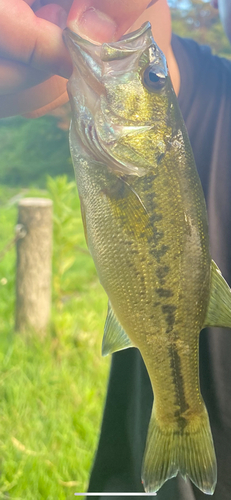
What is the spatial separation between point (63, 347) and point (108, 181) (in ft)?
4.09

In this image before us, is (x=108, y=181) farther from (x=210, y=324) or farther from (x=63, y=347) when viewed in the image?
(x=63, y=347)

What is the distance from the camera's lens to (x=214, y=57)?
0.88 m

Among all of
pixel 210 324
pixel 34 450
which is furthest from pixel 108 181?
pixel 34 450

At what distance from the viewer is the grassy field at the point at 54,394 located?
1083 mm

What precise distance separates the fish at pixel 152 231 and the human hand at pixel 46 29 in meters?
0.02

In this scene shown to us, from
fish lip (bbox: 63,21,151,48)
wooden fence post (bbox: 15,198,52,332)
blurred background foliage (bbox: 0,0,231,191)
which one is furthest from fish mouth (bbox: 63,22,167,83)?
wooden fence post (bbox: 15,198,52,332)

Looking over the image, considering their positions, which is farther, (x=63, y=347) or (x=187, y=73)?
(x=63, y=347)

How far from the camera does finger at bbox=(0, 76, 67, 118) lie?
568mm

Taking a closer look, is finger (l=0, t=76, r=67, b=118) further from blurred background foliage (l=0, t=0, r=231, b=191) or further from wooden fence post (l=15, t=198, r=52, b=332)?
wooden fence post (l=15, t=198, r=52, b=332)

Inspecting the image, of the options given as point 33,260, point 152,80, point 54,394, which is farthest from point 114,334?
point 33,260

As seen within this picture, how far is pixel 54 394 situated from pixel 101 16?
122 cm

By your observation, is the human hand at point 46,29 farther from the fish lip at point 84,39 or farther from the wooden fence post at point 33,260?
the wooden fence post at point 33,260

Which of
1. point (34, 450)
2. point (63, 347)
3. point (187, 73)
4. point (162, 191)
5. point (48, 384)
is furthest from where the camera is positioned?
point (63, 347)

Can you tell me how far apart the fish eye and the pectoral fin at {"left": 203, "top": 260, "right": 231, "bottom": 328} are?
0.77 ft
